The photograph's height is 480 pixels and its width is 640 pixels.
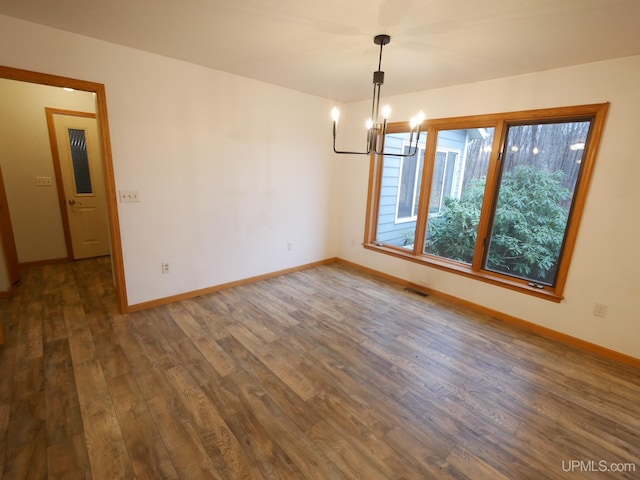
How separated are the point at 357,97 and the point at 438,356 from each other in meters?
3.44

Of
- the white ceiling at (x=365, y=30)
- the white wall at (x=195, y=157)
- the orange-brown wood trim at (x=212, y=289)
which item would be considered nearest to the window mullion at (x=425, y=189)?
the white ceiling at (x=365, y=30)

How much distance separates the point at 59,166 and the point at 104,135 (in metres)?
2.31

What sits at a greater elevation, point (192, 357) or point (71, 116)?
point (71, 116)

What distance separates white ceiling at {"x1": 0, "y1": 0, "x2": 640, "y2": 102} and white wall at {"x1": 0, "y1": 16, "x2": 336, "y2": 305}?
0.21m

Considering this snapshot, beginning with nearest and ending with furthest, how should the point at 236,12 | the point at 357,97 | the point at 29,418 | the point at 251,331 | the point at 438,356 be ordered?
the point at 29,418 < the point at 236,12 < the point at 438,356 < the point at 251,331 < the point at 357,97

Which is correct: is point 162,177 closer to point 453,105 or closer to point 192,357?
point 192,357

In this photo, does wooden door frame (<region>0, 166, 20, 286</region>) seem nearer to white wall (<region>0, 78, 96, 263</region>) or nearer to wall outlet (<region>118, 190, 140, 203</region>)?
white wall (<region>0, 78, 96, 263</region>)

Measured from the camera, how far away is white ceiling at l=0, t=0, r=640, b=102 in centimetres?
184

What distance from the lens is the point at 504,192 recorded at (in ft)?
10.5

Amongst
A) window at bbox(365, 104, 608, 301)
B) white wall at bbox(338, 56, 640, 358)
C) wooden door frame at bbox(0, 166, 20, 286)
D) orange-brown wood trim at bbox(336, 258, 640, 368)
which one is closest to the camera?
white wall at bbox(338, 56, 640, 358)

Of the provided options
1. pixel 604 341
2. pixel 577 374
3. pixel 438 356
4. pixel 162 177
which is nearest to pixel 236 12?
pixel 162 177

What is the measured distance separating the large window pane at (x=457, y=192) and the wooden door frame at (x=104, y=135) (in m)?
3.55

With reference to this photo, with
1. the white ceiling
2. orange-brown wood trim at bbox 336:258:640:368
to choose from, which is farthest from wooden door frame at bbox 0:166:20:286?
orange-brown wood trim at bbox 336:258:640:368

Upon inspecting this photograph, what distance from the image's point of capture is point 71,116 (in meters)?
4.19
